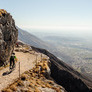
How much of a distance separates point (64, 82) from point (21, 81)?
232ft

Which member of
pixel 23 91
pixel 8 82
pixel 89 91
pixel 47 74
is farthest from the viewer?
pixel 89 91

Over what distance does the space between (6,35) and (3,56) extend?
6.06 metres

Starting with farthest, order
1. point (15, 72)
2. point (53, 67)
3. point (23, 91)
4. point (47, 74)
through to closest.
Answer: point (53, 67) < point (47, 74) < point (15, 72) < point (23, 91)

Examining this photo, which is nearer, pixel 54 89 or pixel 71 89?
pixel 54 89

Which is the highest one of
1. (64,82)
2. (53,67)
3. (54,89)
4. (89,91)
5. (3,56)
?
(3,56)

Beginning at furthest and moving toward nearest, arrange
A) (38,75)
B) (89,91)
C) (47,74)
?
(89,91), (47,74), (38,75)

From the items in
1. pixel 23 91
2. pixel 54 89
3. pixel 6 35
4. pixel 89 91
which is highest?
pixel 6 35

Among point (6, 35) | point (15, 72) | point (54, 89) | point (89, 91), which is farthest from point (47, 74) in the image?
point (89, 91)

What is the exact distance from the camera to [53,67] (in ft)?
336

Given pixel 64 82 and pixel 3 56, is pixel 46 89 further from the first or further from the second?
pixel 64 82

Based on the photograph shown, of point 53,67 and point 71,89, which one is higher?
point 53,67

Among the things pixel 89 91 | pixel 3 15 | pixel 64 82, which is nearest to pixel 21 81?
pixel 3 15

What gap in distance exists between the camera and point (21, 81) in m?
20.0

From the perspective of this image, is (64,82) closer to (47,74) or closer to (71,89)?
(71,89)
